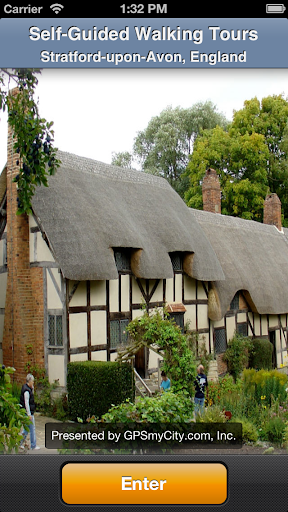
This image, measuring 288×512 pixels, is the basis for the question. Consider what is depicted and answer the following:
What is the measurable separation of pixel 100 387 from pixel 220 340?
23.8 ft

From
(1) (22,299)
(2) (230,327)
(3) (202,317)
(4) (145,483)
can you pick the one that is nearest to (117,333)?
(1) (22,299)

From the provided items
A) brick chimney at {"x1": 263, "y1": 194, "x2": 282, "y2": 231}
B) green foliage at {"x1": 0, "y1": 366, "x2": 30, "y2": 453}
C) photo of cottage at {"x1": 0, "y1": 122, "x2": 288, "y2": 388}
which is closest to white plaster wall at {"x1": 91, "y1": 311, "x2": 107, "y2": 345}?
photo of cottage at {"x1": 0, "y1": 122, "x2": 288, "y2": 388}

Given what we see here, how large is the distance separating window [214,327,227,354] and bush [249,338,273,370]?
3.80 feet

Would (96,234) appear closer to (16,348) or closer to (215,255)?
(16,348)

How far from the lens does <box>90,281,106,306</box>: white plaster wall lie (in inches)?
416

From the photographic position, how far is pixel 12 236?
10.7 metres

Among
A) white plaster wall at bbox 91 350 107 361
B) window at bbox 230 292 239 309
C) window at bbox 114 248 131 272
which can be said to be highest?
window at bbox 114 248 131 272

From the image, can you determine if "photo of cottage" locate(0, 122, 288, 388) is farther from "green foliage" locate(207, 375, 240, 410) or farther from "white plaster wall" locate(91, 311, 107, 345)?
"green foliage" locate(207, 375, 240, 410)

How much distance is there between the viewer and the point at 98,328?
10.7 metres

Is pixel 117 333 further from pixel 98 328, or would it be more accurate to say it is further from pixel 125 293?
pixel 125 293

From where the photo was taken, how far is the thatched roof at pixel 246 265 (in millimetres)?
15087

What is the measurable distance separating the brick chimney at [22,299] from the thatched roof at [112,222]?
91 centimetres
